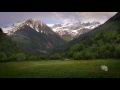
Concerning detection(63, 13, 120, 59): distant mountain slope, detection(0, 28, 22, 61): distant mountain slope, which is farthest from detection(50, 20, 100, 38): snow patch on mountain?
detection(0, 28, 22, 61): distant mountain slope

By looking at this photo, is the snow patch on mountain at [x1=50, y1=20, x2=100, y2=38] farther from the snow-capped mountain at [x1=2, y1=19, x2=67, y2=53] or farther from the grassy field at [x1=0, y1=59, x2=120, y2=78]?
the grassy field at [x1=0, y1=59, x2=120, y2=78]

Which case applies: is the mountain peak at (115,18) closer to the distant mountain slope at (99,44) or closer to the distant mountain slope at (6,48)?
the distant mountain slope at (99,44)

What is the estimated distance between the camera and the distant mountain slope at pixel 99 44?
8219 mm

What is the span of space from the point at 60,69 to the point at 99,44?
1409 mm

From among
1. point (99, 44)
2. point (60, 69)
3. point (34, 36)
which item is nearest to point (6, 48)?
point (34, 36)

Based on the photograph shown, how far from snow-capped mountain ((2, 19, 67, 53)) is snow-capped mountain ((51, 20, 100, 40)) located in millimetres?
160

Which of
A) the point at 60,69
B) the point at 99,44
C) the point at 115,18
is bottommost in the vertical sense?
the point at 60,69

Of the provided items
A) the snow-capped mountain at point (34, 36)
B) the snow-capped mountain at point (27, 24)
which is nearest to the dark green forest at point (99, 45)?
the snow-capped mountain at point (34, 36)

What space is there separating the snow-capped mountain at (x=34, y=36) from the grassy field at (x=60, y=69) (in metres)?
0.50

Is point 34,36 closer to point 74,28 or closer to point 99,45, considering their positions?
point 74,28

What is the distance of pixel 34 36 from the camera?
8.46 meters

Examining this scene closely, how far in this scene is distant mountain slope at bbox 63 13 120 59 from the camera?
8219mm
